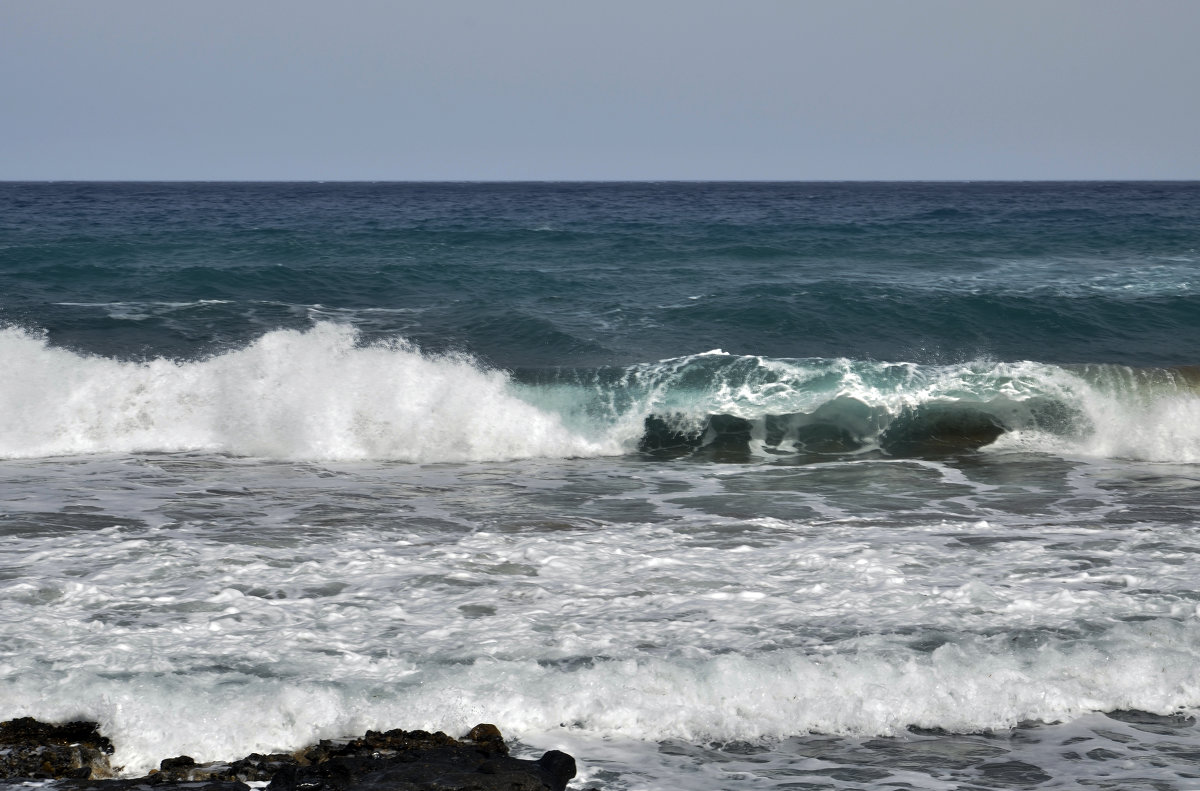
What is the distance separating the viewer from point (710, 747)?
4.98 meters

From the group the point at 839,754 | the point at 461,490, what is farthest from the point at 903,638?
the point at 461,490

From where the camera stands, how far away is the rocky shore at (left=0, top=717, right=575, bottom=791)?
13.6 feet

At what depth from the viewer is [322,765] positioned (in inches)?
170

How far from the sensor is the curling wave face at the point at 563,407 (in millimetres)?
12133

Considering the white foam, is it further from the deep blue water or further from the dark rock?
the dark rock

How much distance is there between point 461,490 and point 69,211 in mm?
30141

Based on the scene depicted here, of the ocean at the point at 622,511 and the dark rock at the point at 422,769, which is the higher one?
the ocean at the point at 622,511

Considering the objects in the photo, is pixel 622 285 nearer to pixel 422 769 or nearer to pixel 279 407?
pixel 279 407

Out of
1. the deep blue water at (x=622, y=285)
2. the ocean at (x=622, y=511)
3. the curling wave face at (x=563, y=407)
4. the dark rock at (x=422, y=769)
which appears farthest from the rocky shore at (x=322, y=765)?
the deep blue water at (x=622, y=285)

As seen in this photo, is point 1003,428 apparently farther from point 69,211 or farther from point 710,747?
point 69,211

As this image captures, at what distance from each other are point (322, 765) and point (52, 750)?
1.24 m

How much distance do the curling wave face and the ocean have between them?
50 millimetres

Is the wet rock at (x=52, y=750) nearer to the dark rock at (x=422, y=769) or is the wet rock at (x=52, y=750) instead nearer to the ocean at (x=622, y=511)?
the ocean at (x=622, y=511)

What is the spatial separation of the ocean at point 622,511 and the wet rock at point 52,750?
10 cm
